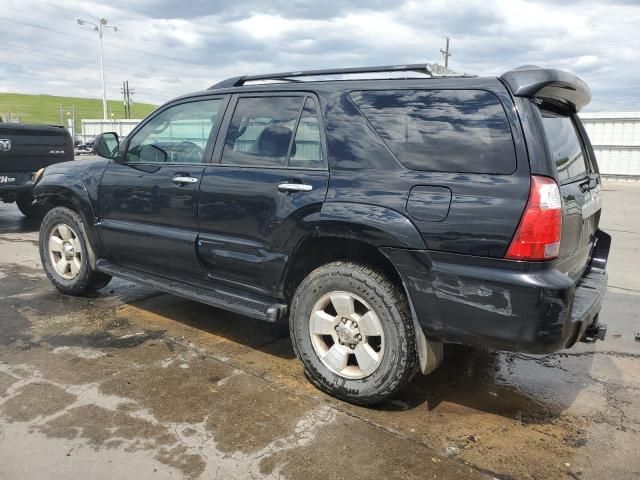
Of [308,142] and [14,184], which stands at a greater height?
[308,142]

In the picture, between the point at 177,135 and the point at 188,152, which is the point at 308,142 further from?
the point at 177,135

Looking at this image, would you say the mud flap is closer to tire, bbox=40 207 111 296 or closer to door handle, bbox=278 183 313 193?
door handle, bbox=278 183 313 193

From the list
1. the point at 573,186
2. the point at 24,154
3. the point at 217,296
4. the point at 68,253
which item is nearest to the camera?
the point at 573,186

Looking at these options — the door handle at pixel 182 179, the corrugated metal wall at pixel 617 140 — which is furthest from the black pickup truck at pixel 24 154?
the corrugated metal wall at pixel 617 140

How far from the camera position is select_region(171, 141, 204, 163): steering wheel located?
4.00 metres

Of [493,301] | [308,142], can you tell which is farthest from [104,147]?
[493,301]

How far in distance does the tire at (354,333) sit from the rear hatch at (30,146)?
23.7ft

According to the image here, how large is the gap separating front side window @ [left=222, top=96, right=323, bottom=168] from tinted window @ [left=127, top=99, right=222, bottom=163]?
0.86ft

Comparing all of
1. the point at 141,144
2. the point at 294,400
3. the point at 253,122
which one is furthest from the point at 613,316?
the point at 141,144

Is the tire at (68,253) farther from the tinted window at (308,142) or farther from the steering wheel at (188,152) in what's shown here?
the tinted window at (308,142)

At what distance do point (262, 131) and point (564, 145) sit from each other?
190cm

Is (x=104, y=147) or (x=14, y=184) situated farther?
(x=14, y=184)

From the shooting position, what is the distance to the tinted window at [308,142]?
3.39 m

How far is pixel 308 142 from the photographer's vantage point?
136 inches
